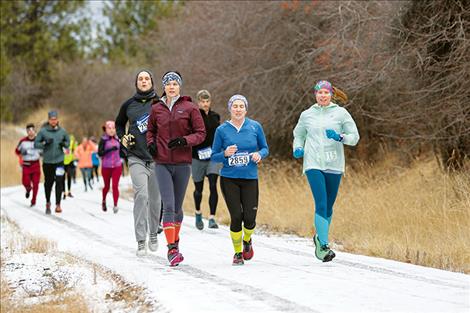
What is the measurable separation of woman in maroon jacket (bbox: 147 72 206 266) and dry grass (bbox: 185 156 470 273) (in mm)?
2401

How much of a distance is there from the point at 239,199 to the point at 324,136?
1.14 m

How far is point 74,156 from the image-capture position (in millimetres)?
26828

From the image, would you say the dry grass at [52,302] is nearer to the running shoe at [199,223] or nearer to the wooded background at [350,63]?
the running shoe at [199,223]

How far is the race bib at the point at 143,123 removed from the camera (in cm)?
1015

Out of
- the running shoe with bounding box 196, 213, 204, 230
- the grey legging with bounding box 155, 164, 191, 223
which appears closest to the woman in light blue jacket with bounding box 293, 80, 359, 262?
the grey legging with bounding box 155, 164, 191, 223

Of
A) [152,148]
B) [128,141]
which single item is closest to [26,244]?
[128,141]

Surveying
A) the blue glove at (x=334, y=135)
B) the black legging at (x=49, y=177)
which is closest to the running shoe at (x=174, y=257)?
the blue glove at (x=334, y=135)

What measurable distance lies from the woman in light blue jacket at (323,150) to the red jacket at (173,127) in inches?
44.7

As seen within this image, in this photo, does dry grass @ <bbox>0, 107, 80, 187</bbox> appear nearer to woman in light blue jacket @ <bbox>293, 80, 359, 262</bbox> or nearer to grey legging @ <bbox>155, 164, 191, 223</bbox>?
grey legging @ <bbox>155, 164, 191, 223</bbox>

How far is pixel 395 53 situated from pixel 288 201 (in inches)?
126

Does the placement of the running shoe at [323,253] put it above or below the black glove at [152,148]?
below

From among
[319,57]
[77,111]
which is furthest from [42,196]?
[77,111]

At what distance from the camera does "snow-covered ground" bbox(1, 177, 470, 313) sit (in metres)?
6.67

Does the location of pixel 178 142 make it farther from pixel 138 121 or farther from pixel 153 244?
pixel 153 244
